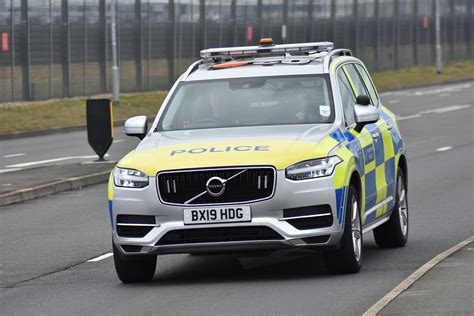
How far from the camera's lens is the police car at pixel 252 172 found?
1077cm

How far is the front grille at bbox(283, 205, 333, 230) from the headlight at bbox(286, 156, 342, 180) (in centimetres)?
22

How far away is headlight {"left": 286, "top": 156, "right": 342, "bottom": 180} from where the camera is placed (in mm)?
10781

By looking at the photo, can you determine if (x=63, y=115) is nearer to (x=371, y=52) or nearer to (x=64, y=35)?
(x=64, y=35)

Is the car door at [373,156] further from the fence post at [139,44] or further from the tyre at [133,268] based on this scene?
the fence post at [139,44]

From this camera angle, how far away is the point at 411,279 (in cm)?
1042

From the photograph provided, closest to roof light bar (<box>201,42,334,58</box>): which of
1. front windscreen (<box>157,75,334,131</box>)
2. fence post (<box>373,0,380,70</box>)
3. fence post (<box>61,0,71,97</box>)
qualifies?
front windscreen (<box>157,75,334,131</box>)

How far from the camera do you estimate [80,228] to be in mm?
15969

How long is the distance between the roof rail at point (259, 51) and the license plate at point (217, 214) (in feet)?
8.25

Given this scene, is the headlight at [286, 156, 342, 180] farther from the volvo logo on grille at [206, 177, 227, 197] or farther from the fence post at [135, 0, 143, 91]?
the fence post at [135, 0, 143, 91]

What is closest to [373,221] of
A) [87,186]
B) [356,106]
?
[356,106]

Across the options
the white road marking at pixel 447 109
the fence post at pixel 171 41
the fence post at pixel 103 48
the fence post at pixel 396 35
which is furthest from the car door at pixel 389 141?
the fence post at pixel 396 35

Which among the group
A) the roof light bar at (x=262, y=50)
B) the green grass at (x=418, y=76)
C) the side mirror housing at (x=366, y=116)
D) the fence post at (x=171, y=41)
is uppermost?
the roof light bar at (x=262, y=50)

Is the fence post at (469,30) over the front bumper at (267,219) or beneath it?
beneath

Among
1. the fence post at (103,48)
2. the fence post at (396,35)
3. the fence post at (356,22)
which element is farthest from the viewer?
the fence post at (396,35)
